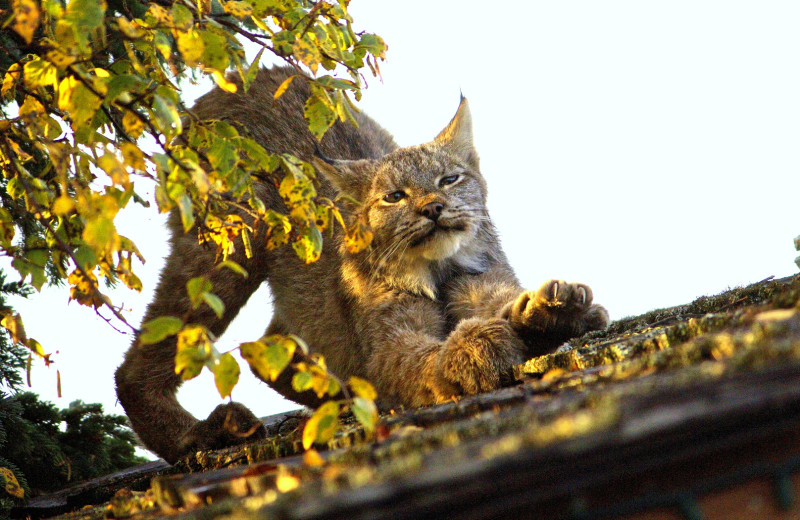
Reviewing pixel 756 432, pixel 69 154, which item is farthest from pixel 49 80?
pixel 756 432

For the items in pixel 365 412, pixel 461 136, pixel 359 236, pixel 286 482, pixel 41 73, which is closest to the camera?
pixel 286 482

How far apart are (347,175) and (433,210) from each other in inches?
29.3

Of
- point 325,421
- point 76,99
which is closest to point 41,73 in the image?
point 76,99

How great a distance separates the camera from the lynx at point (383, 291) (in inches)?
117

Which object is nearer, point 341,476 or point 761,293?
point 341,476

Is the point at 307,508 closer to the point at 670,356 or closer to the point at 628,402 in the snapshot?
the point at 628,402

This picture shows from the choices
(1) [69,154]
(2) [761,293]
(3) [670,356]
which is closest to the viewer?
(3) [670,356]

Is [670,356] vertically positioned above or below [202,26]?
below

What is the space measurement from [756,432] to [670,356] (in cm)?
38

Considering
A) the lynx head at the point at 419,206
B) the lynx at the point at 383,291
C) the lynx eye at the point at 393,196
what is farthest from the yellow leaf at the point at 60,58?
the lynx eye at the point at 393,196

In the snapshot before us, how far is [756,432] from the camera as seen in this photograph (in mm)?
1087

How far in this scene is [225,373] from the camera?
165cm

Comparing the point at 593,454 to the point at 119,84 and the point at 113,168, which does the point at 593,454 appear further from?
the point at 119,84

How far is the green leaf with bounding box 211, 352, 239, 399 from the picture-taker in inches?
64.5
